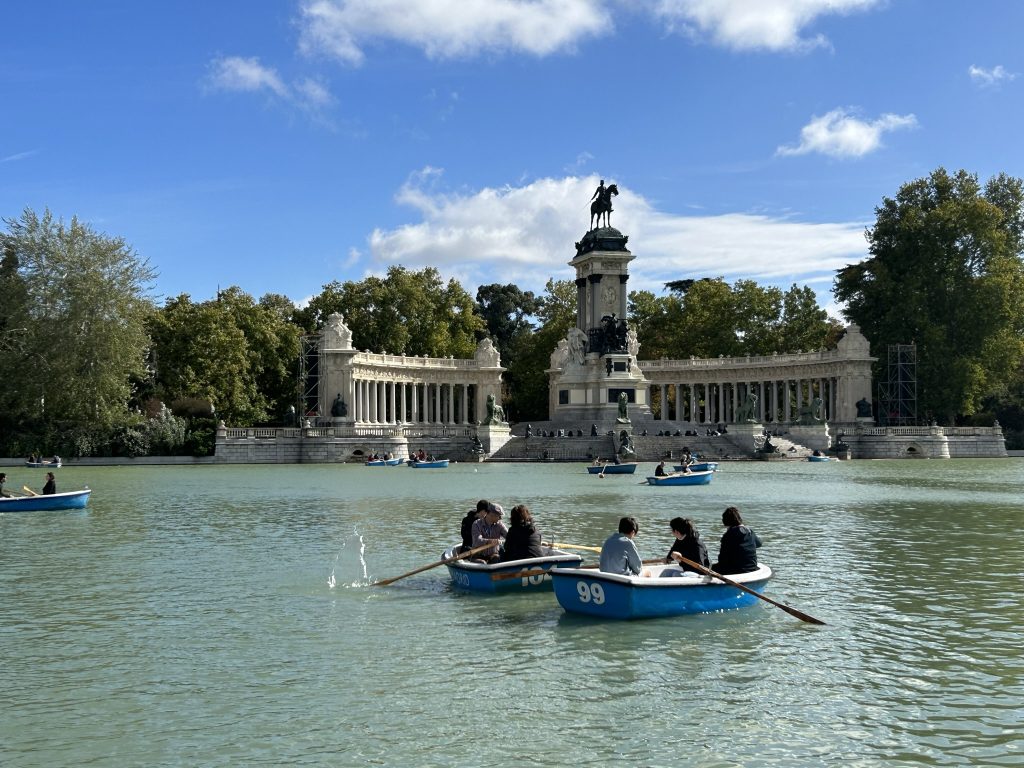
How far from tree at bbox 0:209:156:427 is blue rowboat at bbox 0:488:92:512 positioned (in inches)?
1440

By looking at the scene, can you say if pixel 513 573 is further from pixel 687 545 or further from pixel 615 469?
pixel 615 469

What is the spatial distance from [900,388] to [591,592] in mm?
69806

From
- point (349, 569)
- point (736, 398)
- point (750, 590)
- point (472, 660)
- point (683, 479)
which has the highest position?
point (736, 398)

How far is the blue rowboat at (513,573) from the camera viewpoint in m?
16.5

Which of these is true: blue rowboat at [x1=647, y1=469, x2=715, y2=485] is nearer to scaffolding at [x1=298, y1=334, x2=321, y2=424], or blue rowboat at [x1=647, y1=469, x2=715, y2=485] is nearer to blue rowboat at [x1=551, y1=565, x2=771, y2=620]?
blue rowboat at [x1=551, y1=565, x2=771, y2=620]

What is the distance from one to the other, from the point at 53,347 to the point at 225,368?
14.1m

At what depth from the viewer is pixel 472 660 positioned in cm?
1255

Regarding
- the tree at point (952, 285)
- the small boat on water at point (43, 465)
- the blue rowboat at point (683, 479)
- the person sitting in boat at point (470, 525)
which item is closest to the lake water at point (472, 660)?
the person sitting in boat at point (470, 525)

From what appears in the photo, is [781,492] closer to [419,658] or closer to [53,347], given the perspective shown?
[419,658]

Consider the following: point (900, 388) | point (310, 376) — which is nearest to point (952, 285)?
point (900, 388)

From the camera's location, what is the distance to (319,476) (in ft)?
172

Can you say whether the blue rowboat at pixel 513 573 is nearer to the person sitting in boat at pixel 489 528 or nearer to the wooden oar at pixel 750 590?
the person sitting in boat at pixel 489 528

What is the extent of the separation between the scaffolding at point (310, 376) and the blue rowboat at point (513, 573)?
6431cm

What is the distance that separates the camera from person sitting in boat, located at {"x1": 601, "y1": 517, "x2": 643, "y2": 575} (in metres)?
14.6
